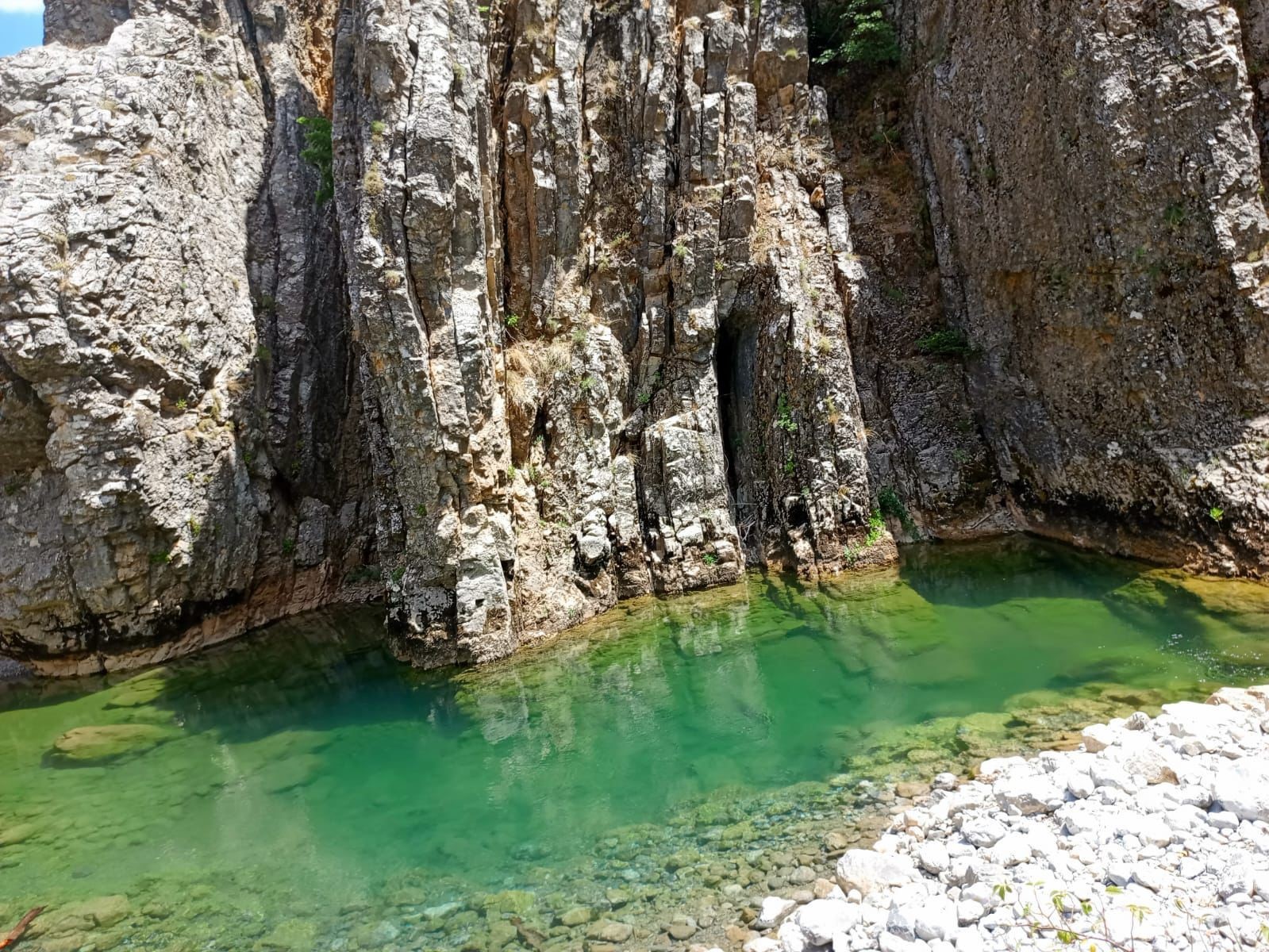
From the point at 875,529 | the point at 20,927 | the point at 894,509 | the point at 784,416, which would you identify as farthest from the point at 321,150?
the point at 894,509

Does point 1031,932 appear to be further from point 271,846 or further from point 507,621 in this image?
point 507,621

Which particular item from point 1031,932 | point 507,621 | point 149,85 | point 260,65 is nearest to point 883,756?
point 1031,932

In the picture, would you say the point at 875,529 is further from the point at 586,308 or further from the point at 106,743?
the point at 106,743

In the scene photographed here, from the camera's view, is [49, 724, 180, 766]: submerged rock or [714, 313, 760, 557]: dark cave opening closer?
[49, 724, 180, 766]: submerged rock

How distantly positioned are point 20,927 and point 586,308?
1178 cm

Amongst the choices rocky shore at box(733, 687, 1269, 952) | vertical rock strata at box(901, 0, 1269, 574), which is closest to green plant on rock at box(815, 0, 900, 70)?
vertical rock strata at box(901, 0, 1269, 574)

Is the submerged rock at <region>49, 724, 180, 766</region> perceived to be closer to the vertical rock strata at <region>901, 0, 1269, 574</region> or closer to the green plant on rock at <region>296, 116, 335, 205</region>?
the green plant on rock at <region>296, 116, 335, 205</region>

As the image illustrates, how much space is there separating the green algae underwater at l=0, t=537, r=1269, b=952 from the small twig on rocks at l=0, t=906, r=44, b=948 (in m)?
0.16

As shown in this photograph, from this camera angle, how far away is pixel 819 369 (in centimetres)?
1361

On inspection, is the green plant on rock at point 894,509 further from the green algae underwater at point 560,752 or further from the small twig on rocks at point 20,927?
the small twig on rocks at point 20,927

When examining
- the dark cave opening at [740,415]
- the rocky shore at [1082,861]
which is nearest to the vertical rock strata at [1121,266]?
the dark cave opening at [740,415]

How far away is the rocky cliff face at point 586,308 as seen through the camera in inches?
415

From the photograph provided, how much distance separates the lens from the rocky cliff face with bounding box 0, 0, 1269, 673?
1054cm

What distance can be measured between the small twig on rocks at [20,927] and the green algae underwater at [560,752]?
0.16m
